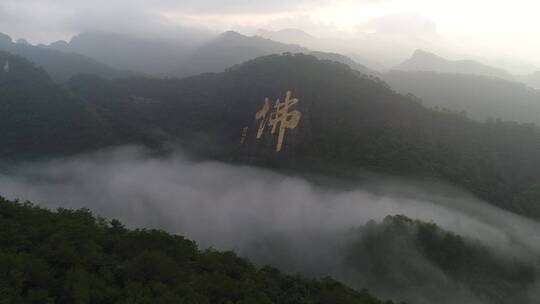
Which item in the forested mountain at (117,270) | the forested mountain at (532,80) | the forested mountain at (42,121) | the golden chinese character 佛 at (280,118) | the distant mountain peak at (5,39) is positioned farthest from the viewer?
the distant mountain peak at (5,39)

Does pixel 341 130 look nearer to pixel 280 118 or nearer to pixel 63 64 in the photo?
pixel 280 118

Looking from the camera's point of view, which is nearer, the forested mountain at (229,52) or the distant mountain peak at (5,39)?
the forested mountain at (229,52)

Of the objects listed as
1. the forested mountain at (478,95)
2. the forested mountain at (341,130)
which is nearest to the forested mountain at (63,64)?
the forested mountain at (341,130)

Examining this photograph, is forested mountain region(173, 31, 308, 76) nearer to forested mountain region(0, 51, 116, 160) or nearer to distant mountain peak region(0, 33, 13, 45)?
distant mountain peak region(0, 33, 13, 45)

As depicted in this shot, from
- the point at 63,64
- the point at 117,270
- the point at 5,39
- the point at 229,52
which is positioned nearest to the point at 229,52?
the point at 229,52

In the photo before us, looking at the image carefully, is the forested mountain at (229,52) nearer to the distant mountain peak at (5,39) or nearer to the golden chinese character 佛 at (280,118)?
the distant mountain peak at (5,39)

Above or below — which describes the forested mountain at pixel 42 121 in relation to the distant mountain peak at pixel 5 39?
below

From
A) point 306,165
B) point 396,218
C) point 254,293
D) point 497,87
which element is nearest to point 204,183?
point 306,165
